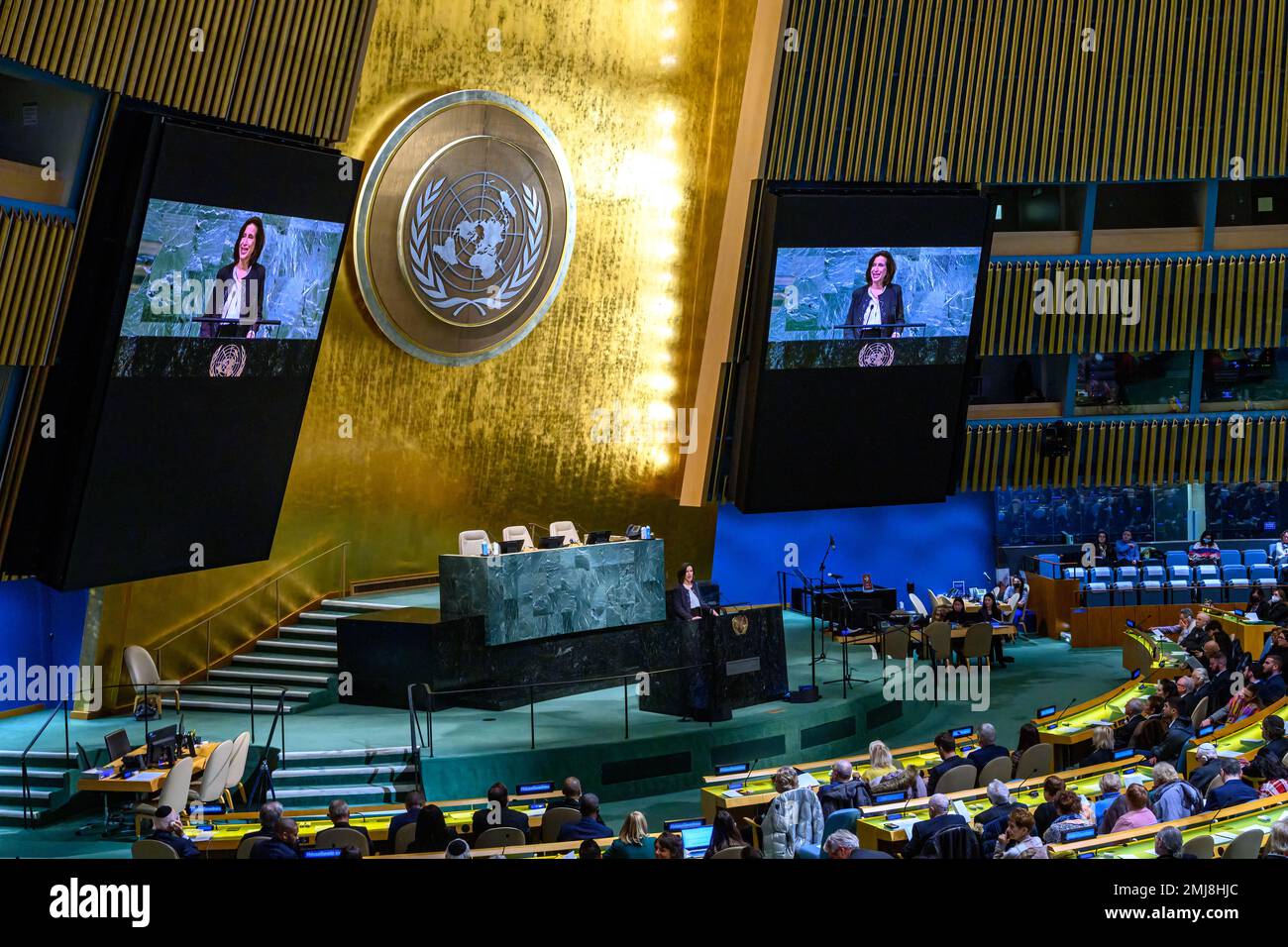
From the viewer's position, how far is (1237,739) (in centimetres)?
1188

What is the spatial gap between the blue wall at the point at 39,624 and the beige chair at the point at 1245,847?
36.3 feet

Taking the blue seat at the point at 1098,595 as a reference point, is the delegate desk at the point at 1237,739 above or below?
below

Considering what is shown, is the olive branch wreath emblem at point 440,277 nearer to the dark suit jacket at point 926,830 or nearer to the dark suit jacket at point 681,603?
the dark suit jacket at point 681,603

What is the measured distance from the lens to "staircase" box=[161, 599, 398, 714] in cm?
1529

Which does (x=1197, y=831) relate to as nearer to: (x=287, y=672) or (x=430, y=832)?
(x=430, y=832)

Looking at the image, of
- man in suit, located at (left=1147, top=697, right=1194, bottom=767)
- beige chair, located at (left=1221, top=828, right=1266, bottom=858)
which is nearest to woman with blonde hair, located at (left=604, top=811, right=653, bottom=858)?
beige chair, located at (left=1221, top=828, right=1266, bottom=858)

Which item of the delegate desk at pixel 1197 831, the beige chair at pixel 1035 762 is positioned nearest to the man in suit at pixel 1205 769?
the delegate desk at pixel 1197 831

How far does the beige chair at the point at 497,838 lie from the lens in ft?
31.5

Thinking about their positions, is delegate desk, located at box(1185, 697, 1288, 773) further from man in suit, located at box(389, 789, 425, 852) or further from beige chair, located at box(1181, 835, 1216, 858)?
man in suit, located at box(389, 789, 425, 852)

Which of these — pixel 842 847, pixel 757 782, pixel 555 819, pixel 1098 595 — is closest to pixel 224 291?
pixel 555 819

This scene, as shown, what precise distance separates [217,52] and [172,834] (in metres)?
6.32
